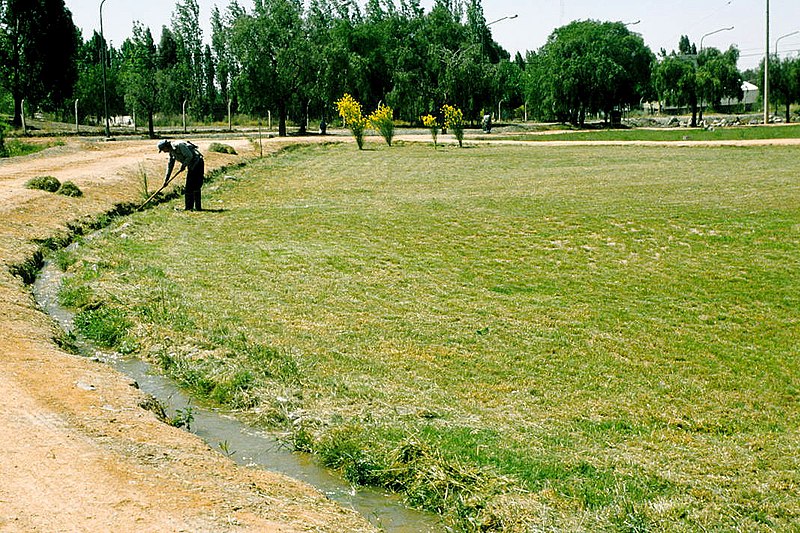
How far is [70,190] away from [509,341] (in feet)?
44.1

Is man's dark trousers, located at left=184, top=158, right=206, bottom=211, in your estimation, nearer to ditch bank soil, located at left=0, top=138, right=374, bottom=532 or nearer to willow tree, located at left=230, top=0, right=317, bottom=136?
ditch bank soil, located at left=0, top=138, right=374, bottom=532

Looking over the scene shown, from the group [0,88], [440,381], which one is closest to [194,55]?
[0,88]

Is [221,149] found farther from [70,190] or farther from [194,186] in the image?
[194,186]

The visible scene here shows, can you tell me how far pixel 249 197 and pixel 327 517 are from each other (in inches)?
704

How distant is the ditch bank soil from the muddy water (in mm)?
259

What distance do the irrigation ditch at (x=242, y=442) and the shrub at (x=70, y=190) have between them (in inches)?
342

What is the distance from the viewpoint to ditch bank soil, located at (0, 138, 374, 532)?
489cm

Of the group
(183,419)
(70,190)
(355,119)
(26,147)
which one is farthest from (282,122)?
(183,419)

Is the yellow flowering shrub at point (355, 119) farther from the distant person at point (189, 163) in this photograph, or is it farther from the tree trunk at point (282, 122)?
the distant person at point (189, 163)

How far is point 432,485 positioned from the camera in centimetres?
579

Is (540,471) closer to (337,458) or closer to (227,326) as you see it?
(337,458)

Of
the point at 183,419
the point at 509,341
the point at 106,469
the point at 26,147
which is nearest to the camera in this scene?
the point at 106,469

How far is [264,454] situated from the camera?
6594 millimetres

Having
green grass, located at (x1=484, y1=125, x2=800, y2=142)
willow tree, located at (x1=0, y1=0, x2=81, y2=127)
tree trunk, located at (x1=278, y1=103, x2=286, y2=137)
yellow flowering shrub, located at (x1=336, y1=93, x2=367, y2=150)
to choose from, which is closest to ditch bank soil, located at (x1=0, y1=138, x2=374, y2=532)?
yellow flowering shrub, located at (x1=336, y1=93, x2=367, y2=150)
